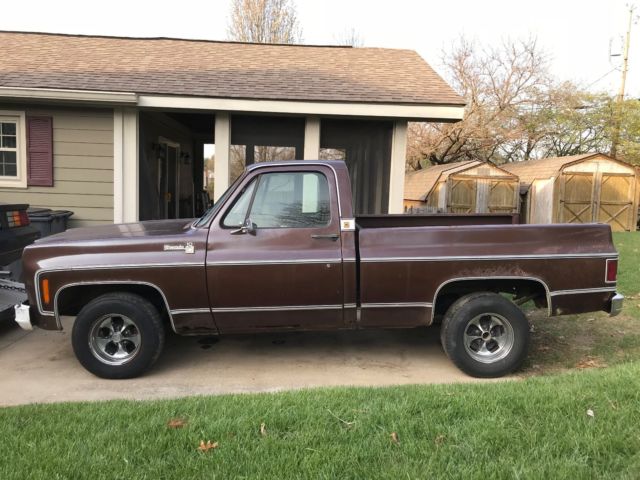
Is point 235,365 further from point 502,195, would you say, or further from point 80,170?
point 502,195

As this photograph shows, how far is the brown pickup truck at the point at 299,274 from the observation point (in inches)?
178

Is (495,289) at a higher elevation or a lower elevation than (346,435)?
higher

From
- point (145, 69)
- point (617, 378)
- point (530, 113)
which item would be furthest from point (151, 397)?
point (530, 113)

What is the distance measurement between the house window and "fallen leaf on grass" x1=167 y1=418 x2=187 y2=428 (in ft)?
23.0

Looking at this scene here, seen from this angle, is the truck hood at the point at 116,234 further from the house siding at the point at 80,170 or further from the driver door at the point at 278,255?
the house siding at the point at 80,170

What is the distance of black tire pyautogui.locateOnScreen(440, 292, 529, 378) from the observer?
4.63 m

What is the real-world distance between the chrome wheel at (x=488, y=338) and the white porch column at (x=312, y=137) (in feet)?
16.7

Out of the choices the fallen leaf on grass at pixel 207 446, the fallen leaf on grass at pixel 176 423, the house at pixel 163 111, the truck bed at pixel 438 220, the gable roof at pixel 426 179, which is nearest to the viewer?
the fallen leaf on grass at pixel 207 446

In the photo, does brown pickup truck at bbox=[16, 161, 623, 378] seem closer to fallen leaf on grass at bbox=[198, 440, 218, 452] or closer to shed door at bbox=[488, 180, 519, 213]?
fallen leaf on grass at bbox=[198, 440, 218, 452]

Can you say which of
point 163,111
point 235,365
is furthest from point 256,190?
point 163,111

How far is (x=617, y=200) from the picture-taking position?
21453mm

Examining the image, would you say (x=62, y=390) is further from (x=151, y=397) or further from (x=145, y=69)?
(x=145, y=69)

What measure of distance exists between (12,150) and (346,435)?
8.21 metres

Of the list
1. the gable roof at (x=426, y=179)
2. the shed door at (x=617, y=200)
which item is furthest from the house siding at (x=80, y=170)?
the shed door at (x=617, y=200)
